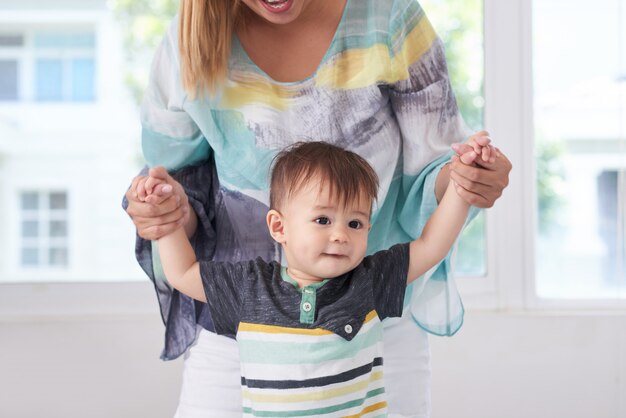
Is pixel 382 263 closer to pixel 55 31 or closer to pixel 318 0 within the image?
pixel 318 0

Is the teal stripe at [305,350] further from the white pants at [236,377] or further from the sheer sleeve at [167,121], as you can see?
the sheer sleeve at [167,121]

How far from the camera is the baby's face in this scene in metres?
1.08

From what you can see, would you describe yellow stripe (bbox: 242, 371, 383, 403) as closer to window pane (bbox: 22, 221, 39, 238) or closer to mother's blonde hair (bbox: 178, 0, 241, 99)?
mother's blonde hair (bbox: 178, 0, 241, 99)

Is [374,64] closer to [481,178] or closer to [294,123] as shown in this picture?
[294,123]

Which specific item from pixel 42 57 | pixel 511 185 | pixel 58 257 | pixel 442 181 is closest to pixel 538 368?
pixel 511 185

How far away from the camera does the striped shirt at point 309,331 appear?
3.47 ft

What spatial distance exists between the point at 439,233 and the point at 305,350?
0.27 meters

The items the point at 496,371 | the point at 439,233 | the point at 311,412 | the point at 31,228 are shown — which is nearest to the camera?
the point at 311,412

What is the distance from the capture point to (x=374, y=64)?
49.4 inches

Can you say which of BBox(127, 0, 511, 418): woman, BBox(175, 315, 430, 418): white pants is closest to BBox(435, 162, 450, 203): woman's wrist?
BBox(127, 0, 511, 418): woman

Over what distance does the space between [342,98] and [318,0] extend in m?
0.19

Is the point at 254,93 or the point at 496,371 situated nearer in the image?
the point at 254,93

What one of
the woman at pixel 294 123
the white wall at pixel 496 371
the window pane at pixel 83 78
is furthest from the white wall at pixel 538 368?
the window pane at pixel 83 78

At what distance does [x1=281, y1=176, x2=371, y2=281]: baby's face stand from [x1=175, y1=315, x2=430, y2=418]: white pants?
247 millimetres
